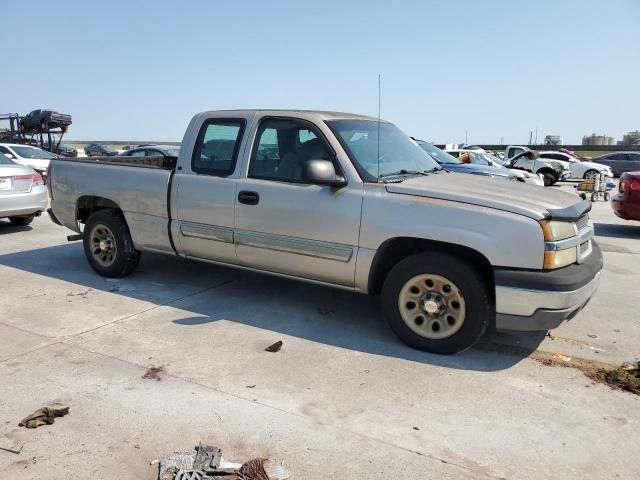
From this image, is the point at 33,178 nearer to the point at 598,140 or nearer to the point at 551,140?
the point at 551,140

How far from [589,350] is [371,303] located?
2028 millimetres

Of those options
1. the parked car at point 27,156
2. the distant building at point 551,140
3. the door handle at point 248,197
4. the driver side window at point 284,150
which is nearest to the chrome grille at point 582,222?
the driver side window at point 284,150

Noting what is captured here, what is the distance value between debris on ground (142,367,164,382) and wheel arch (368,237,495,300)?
175cm

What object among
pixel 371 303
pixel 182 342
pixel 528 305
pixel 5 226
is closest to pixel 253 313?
pixel 182 342

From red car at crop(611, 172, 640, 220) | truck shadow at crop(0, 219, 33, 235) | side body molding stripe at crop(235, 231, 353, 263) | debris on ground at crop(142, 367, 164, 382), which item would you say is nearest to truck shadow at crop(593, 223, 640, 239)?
red car at crop(611, 172, 640, 220)

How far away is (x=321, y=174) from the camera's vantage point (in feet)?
13.8

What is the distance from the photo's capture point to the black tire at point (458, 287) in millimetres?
3916

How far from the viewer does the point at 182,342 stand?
4320 mm

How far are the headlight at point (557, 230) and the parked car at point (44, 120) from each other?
24335 mm

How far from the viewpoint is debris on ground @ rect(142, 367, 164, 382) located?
3.69 meters

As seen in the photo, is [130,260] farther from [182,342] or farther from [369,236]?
[369,236]

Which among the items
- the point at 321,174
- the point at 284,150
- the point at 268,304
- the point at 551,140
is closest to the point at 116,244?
the point at 268,304

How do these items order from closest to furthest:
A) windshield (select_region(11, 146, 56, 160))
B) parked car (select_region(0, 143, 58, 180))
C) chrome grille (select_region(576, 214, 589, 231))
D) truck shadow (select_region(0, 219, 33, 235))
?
chrome grille (select_region(576, 214, 589, 231))
truck shadow (select_region(0, 219, 33, 235))
parked car (select_region(0, 143, 58, 180))
windshield (select_region(11, 146, 56, 160))

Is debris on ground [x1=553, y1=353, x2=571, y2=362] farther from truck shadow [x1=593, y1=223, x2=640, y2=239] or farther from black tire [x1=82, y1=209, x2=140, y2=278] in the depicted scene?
truck shadow [x1=593, y1=223, x2=640, y2=239]
